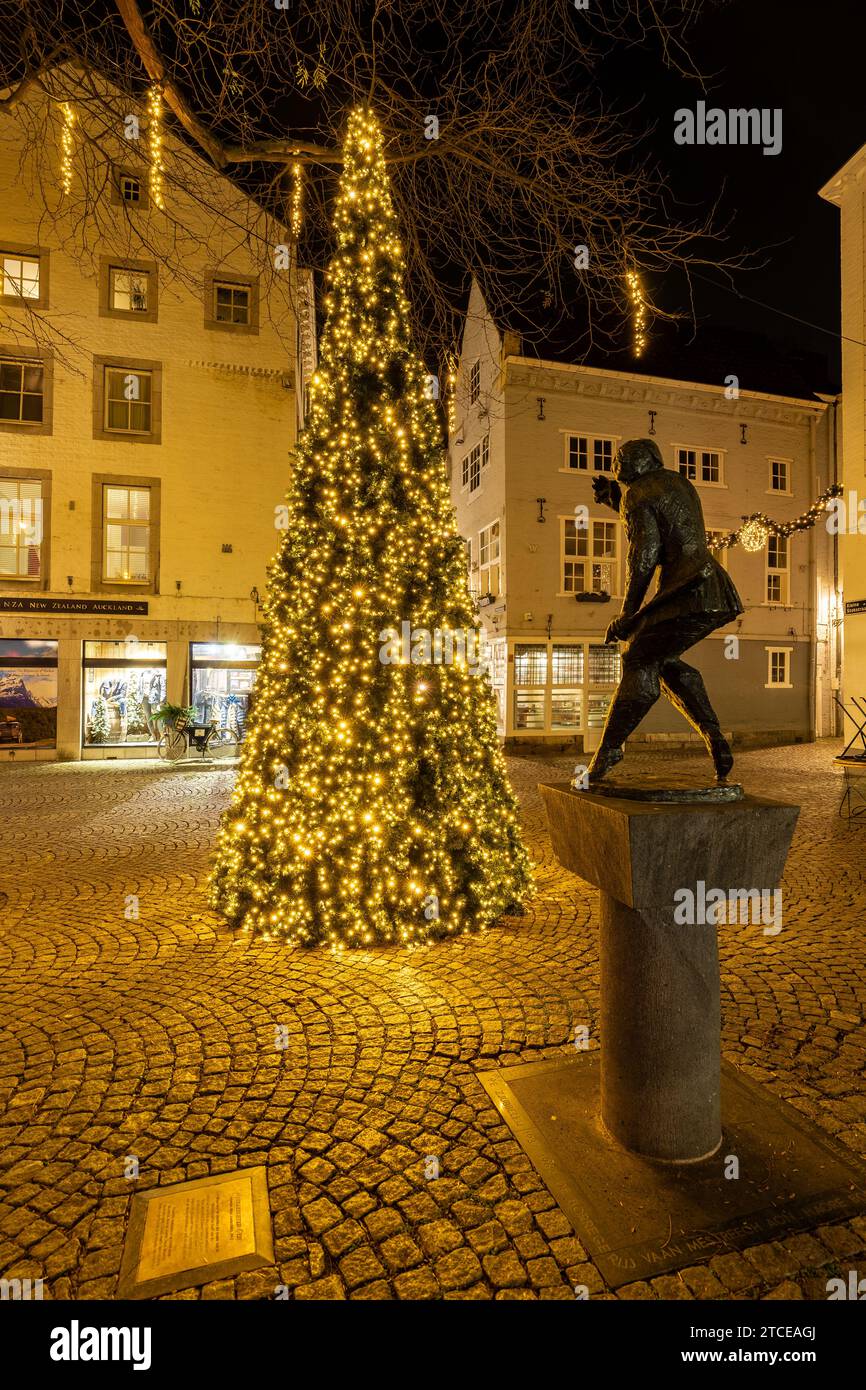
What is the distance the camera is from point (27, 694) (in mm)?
17500

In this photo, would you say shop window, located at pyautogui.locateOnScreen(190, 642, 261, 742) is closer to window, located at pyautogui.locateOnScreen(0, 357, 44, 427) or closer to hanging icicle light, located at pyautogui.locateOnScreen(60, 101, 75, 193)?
window, located at pyautogui.locateOnScreen(0, 357, 44, 427)

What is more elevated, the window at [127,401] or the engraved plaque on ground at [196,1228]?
the window at [127,401]

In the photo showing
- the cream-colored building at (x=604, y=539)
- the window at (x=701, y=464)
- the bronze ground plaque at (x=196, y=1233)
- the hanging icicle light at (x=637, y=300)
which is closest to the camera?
the bronze ground plaque at (x=196, y=1233)

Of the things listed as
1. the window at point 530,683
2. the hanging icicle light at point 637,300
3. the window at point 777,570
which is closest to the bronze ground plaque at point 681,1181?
the hanging icicle light at point 637,300

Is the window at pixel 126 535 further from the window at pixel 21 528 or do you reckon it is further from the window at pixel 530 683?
the window at pixel 530 683

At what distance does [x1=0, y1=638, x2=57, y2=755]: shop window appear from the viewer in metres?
17.3

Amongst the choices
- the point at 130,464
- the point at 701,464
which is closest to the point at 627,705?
the point at 130,464

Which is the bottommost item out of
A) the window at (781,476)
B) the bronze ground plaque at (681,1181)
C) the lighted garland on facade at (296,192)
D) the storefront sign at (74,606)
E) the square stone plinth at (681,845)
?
the bronze ground plaque at (681,1181)

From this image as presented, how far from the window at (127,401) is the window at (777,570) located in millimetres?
19464

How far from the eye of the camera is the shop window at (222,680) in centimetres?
1871

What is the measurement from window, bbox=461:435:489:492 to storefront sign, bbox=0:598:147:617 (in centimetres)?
1111

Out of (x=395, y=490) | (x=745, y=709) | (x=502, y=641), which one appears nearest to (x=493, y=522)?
(x=502, y=641)

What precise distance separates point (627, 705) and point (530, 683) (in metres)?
16.5

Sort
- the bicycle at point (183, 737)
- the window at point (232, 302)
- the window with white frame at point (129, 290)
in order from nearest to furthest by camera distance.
→ the bicycle at point (183, 737), the window with white frame at point (129, 290), the window at point (232, 302)
